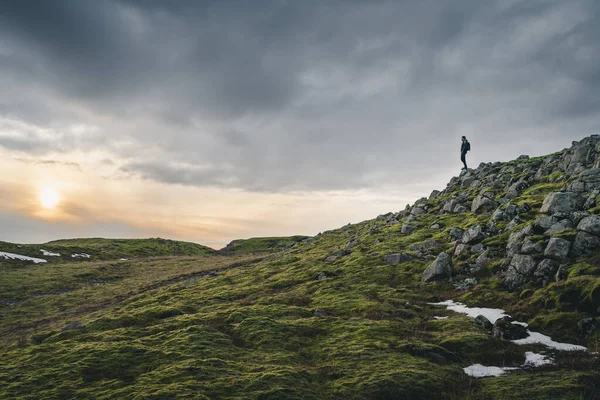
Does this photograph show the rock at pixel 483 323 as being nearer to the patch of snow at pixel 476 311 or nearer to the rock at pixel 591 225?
the patch of snow at pixel 476 311

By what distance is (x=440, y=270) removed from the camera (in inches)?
1357

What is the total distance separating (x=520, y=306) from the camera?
24.7 m

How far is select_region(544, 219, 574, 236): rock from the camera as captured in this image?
97.9ft

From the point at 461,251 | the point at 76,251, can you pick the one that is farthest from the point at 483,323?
the point at 76,251

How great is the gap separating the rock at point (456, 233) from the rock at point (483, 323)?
2229 cm

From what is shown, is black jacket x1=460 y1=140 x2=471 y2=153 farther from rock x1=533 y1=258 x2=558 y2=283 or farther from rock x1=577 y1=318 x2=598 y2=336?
rock x1=577 y1=318 x2=598 y2=336

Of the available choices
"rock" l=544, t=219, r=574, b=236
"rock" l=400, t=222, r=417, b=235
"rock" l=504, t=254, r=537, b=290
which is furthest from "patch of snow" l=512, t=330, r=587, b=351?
"rock" l=400, t=222, r=417, b=235

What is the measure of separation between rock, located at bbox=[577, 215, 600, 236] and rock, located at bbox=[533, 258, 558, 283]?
13.9 ft

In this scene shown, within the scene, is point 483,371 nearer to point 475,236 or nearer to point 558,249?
point 558,249

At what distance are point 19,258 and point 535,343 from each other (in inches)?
4337

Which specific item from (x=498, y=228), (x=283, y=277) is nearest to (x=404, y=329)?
(x=498, y=228)

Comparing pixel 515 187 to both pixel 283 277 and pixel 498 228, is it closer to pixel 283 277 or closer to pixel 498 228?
pixel 498 228

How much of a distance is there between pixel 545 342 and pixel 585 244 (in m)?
11.6

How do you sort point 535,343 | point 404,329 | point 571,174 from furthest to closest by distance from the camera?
point 571,174 < point 404,329 < point 535,343
